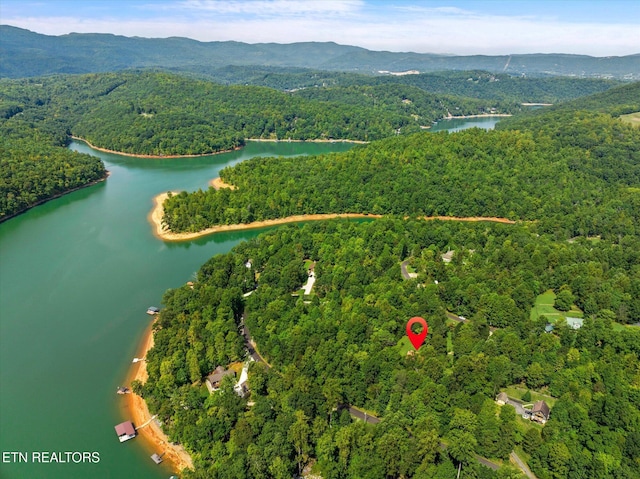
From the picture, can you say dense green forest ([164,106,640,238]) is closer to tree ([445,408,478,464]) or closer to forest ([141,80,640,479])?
forest ([141,80,640,479])

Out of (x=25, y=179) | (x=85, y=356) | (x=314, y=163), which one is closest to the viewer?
(x=85, y=356)

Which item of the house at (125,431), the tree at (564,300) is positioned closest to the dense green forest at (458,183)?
the tree at (564,300)

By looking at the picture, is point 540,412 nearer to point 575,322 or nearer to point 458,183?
point 575,322

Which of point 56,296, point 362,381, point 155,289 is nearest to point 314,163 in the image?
point 155,289

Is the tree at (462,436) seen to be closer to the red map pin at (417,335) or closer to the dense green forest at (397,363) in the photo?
the dense green forest at (397,363)

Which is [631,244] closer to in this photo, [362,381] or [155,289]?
[362,381]

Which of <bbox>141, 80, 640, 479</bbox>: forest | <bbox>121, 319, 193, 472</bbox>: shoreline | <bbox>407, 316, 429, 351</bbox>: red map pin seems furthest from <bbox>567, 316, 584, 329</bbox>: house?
<bbox>121, 319, 193, 472</bbox>: shoreline
